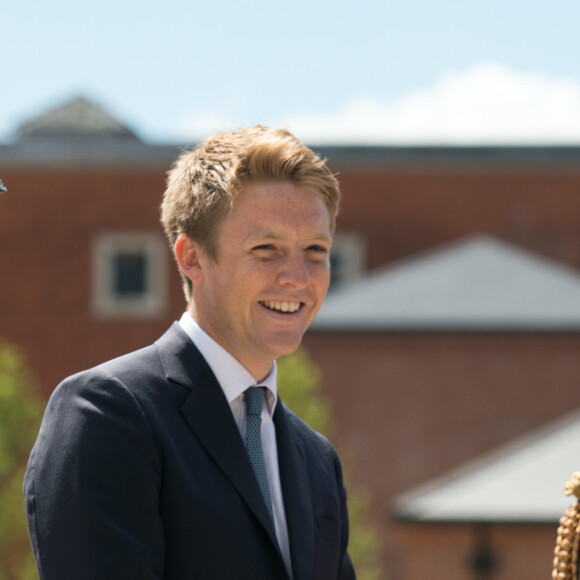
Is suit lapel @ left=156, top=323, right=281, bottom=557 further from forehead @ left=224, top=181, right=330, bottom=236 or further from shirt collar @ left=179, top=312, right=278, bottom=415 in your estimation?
forehead @ left=224, top=181, right=330, bottom=236

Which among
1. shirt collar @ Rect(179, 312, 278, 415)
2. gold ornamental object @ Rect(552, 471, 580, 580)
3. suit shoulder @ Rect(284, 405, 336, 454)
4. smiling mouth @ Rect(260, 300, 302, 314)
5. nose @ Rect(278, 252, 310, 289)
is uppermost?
nose @ Rect(278, 252, 310, 289)

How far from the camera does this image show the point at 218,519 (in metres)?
2.83

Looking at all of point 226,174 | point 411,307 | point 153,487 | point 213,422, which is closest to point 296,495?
point 213,422

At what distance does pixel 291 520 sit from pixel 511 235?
28.3 m

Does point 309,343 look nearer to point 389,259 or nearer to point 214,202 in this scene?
point 389,259

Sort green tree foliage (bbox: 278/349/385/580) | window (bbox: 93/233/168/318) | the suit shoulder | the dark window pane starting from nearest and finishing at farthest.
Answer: the suit shoulder → green tree foliage (bbox: 278/349/385/580) → window (bbox: 93/233/168/318) → the dark window pane

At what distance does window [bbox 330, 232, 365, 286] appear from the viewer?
30.9 meters

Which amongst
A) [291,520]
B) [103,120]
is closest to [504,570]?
[291,520]

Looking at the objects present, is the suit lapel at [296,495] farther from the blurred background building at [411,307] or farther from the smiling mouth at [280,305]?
the blurred background building at [411,307]

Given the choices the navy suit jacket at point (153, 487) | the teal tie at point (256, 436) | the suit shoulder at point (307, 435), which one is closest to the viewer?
the navy suit jacket at point (153, 487)

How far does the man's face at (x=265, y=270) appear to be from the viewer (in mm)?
2951

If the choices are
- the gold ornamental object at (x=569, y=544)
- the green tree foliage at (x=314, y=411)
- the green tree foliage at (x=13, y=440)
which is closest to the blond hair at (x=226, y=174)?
the gold ornamental object at (x=569, y=544)

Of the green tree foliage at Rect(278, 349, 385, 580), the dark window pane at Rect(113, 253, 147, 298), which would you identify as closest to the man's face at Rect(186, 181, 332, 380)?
the green tree foliage at Rect(278, 349, 385, 580)

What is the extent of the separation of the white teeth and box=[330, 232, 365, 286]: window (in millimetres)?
27709
